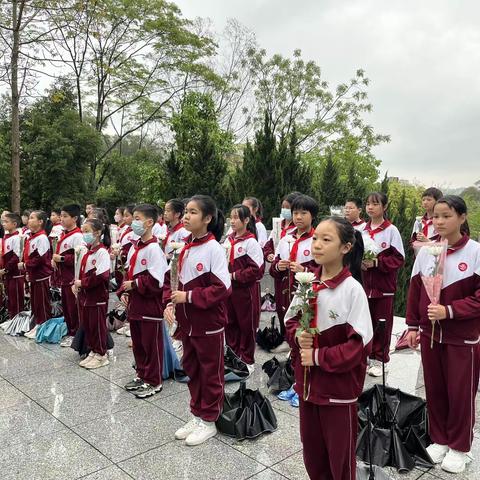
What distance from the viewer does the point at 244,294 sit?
580 centimetres

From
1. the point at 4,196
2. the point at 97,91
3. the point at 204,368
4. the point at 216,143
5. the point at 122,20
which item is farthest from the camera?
the point at 97,91

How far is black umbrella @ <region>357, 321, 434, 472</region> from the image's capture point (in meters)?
3.48

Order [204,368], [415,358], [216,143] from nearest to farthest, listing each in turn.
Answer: [204,368] → [415,358] → [216,143]

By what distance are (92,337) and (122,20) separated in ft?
61.7

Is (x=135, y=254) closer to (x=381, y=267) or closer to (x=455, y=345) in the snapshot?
(x=381, y=267)

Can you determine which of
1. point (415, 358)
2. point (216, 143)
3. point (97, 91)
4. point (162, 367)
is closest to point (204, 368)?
point (162, 367)

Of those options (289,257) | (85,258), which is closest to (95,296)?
(85,258)

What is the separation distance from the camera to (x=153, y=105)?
25.2 metres

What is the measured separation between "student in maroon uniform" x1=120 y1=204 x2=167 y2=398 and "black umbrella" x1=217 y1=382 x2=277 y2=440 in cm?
114

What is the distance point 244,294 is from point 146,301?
129 cm

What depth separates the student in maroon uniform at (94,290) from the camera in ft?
18.8

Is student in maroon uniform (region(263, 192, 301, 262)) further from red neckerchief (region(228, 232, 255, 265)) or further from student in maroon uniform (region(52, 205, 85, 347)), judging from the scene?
student in maroon uniform (region(52, 205, 85, 347))

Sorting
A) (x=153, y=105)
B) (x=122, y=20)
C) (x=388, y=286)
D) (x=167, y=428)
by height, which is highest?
(x=122, y=20)

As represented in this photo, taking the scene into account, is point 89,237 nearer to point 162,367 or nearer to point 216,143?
point 162,367
